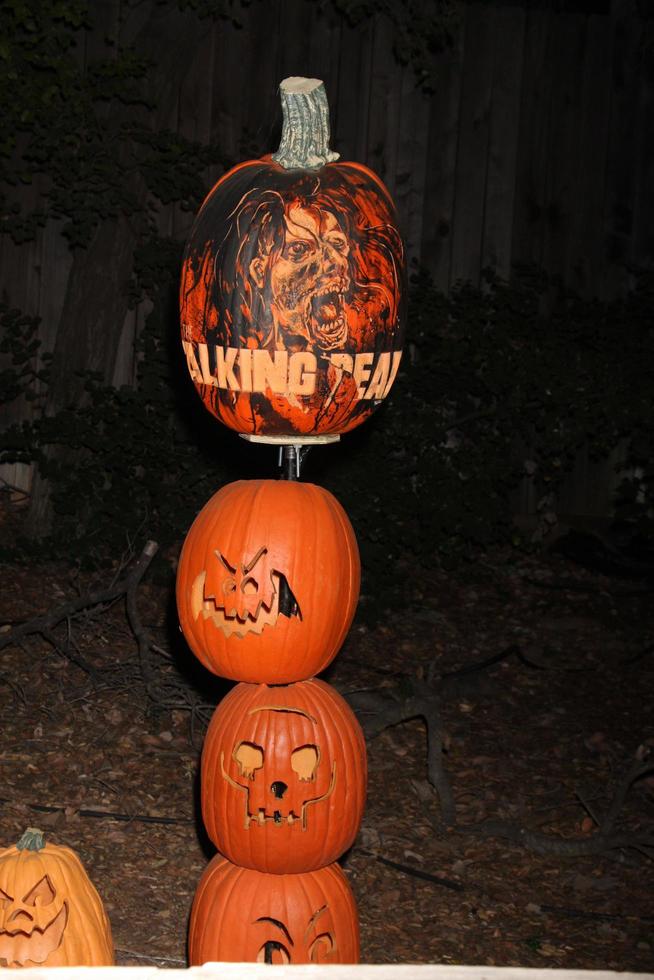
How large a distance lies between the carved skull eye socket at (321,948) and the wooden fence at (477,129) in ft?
13.3

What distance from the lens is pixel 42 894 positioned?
2.47 meters

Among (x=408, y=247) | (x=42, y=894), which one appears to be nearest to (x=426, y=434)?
(x=408, y=247)

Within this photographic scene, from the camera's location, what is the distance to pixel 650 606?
21.7 ft

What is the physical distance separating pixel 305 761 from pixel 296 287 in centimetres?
127

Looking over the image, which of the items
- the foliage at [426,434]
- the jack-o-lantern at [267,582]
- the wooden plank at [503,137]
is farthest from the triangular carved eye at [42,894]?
the wooden plank at [503,137]

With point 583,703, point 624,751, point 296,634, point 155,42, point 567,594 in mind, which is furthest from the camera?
point 567,594

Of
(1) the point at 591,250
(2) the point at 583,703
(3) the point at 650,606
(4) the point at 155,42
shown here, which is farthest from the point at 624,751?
(4) the point at 155,42

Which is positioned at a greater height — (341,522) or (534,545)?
(341,522)

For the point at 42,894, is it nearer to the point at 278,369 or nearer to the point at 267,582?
the point at 267,582

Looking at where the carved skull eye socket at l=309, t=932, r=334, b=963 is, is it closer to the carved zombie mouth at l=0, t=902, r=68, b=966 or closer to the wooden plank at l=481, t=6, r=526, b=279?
the carved zombie mouth at l=0, t=902, r=68, b=966

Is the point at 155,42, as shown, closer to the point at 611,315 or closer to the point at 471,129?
the point at 471,129

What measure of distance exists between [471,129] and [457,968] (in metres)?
5.92

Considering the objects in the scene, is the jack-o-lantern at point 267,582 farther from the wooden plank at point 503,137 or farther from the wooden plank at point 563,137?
the wooden plank at point 563,137

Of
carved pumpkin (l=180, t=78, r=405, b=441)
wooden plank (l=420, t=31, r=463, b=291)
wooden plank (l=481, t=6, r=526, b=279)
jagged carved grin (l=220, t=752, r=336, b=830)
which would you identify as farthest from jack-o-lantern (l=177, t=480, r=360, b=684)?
wooden plank (l=481, t=6, r=526, b=279)
